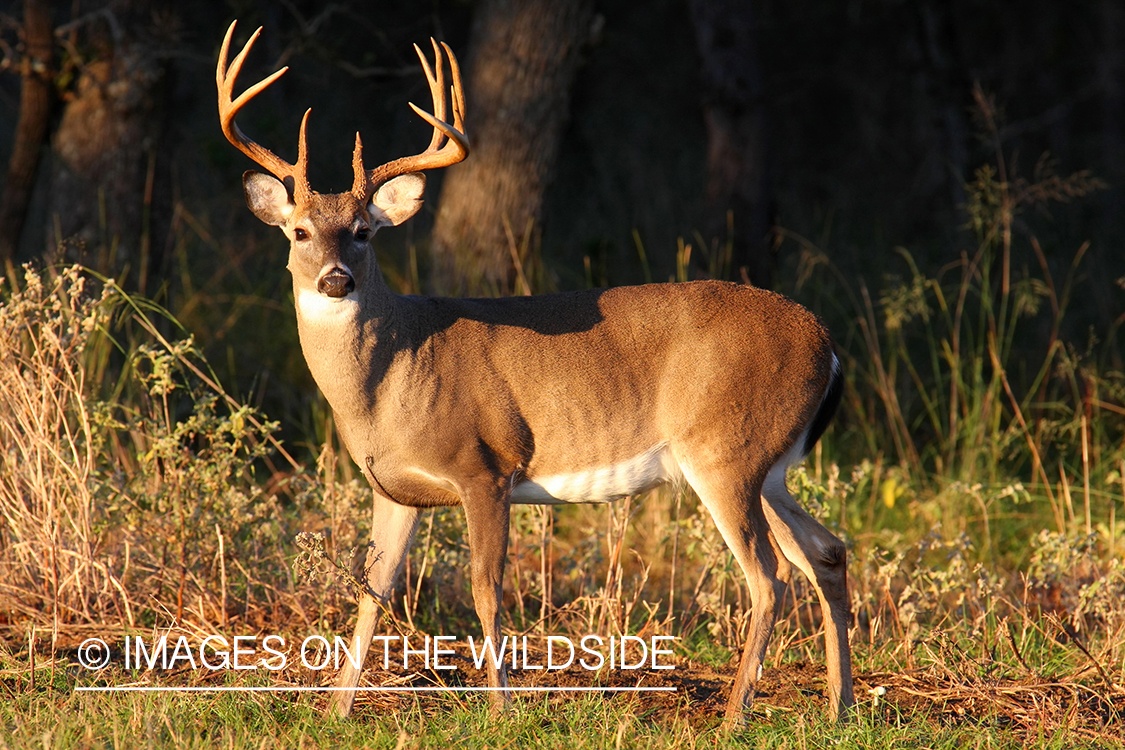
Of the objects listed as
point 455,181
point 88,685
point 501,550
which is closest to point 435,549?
point 501,550

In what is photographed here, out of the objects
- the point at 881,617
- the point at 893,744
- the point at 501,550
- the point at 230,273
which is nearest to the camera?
the point at 893,744

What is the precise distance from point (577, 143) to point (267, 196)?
9760 mm

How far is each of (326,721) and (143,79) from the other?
14.6 ft

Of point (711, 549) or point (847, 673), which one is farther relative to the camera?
point (711, 549)

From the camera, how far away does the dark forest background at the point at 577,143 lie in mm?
6953

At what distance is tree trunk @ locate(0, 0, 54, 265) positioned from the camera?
684cm

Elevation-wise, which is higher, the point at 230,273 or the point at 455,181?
the point at 455,181

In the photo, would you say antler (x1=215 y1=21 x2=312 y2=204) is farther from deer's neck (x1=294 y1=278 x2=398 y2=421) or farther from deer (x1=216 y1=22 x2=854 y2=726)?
deer's neck (x1=294 y1=278 x2=398 y2=421)

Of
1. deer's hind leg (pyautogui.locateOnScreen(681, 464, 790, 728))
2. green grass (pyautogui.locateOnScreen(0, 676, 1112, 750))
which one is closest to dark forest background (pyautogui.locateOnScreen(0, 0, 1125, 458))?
green grass (pyautogui.locateOnScreen(0, 676, 1112, 750))


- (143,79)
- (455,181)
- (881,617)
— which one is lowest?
(881,617)

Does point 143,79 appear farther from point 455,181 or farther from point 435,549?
point 435,549

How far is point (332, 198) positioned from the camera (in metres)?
3.98

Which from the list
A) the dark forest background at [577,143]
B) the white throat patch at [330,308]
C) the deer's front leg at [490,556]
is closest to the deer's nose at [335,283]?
the white throat patch at [330,308]

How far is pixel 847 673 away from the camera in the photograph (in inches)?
164
